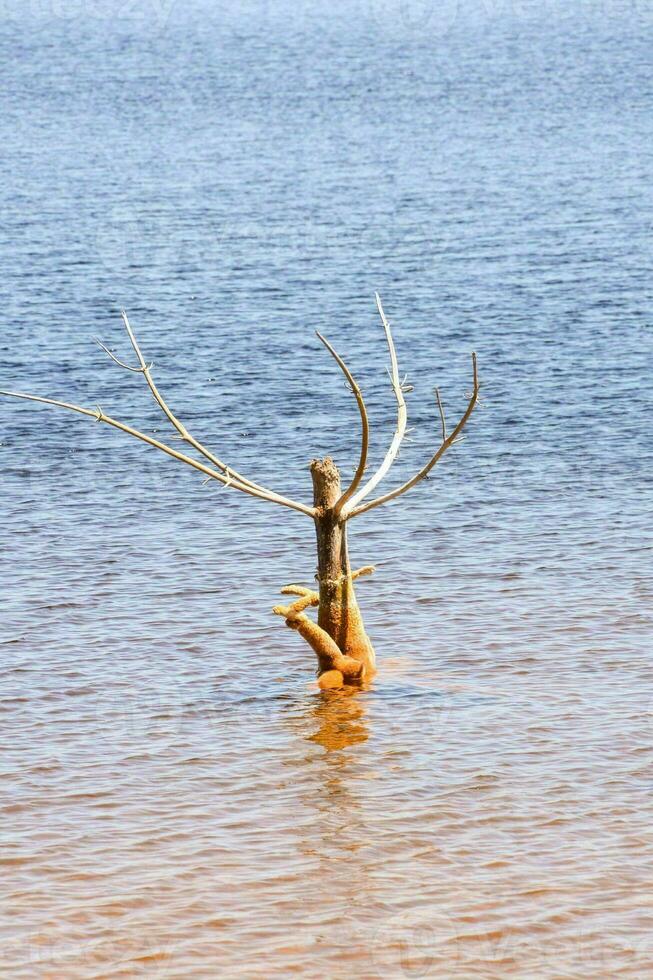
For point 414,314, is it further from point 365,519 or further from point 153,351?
point 365,519

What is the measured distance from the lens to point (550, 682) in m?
A: 17.1

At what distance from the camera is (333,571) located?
645 inches

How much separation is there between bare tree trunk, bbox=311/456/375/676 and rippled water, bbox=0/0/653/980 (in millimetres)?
682

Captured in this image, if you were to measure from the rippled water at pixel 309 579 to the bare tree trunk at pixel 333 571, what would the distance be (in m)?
0.68

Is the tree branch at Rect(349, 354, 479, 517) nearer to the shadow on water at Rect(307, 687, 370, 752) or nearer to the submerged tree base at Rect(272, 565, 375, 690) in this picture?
the submerged tree base at Rect(272, 565, 375, 690)

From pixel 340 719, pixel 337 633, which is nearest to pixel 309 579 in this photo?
pixel 337 633

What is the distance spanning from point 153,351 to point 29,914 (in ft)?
84.8

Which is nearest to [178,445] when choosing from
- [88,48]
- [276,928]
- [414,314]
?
[414,314]

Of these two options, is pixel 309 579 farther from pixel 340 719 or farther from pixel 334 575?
pixel 340 719

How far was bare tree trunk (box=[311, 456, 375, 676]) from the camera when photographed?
16.1m

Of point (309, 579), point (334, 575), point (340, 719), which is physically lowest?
point (340, 719)

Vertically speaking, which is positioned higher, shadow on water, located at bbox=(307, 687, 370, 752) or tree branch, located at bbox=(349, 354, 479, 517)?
tree branch, located at bbox=(349, 354, 479, 517)

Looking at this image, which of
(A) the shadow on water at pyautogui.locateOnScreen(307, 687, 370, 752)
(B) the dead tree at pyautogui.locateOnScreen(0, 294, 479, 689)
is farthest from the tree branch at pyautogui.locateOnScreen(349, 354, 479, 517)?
(A) the shadow on water at pyautogui.locateOnScreen(307, 687, 370, 752)

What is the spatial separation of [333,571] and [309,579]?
4.56 meters
